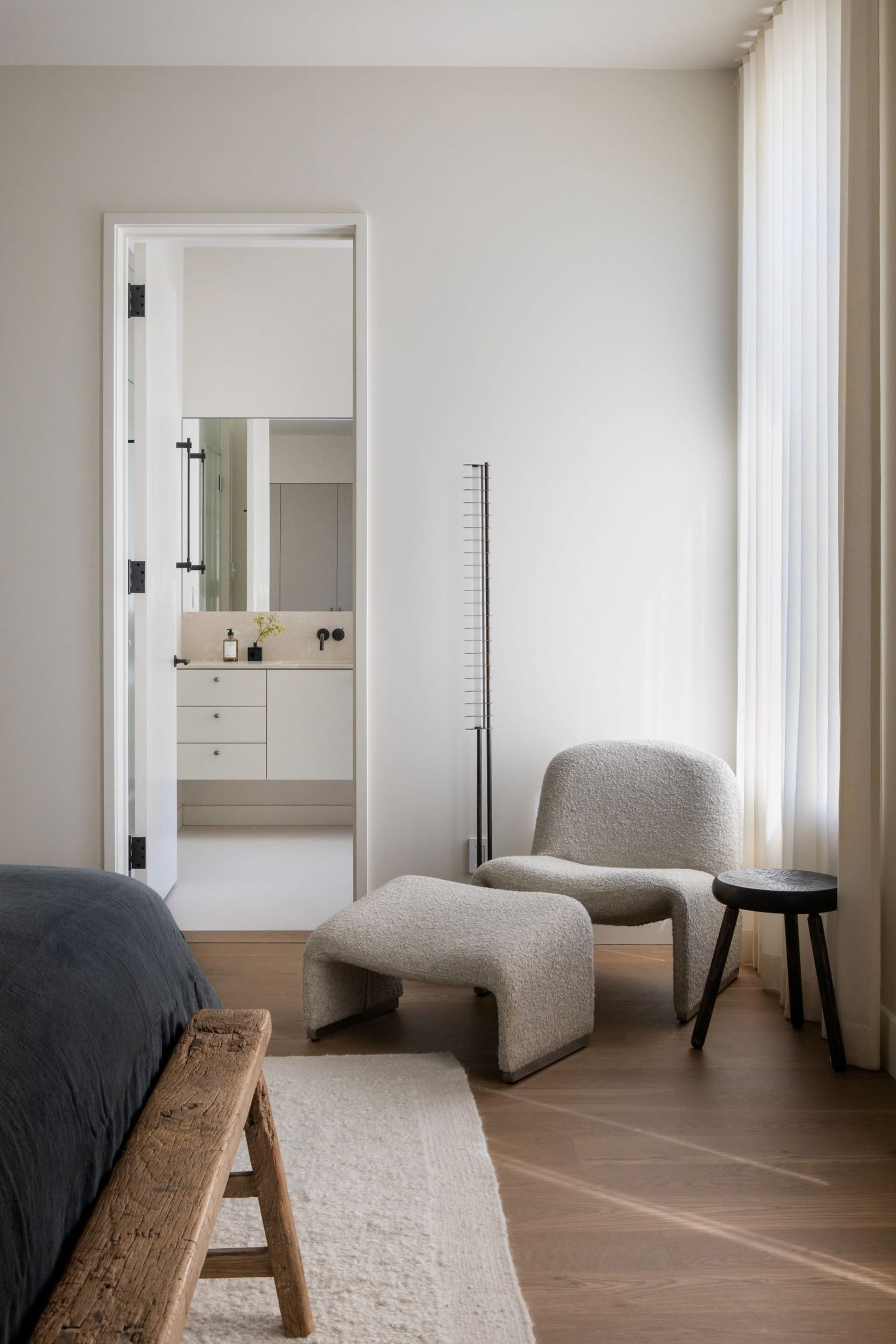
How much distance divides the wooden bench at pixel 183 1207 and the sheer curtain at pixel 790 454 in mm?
1802

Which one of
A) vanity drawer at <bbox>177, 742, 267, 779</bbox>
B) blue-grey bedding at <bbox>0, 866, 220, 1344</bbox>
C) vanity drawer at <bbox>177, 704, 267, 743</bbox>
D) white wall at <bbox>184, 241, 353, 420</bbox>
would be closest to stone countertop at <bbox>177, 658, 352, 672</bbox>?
vanity drawer at <bbox>177, 704, 267, 743</bbox>

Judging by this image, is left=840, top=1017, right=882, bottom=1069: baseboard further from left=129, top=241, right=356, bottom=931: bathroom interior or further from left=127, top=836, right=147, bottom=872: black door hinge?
left=129, top=241, right=356, bottom=931: bathroom interior

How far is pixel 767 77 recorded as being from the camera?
10.3ft

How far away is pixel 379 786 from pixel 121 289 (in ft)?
6.04

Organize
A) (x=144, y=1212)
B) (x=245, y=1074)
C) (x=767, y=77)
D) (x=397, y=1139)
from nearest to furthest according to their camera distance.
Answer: (x=144, y=1212) < (x=245, y=1074) < (x=397, y=1139) < (x=767, y=77)

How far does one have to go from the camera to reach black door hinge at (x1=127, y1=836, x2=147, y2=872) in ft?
11.5

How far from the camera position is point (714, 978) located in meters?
2.52

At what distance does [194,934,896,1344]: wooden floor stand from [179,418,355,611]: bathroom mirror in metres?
2.97

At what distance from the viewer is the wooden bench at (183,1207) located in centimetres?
83

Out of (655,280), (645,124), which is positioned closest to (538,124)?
(645,124)

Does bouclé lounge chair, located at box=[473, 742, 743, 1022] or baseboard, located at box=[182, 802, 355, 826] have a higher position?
bouclé lounge chair, located at box=[473, 742, 743, 1022]

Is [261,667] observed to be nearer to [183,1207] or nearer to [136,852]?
[136,852]

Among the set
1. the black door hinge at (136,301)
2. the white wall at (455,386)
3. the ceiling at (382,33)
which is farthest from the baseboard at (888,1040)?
the black door hinge at (136,301)

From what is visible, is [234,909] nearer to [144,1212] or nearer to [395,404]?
[395,404]
